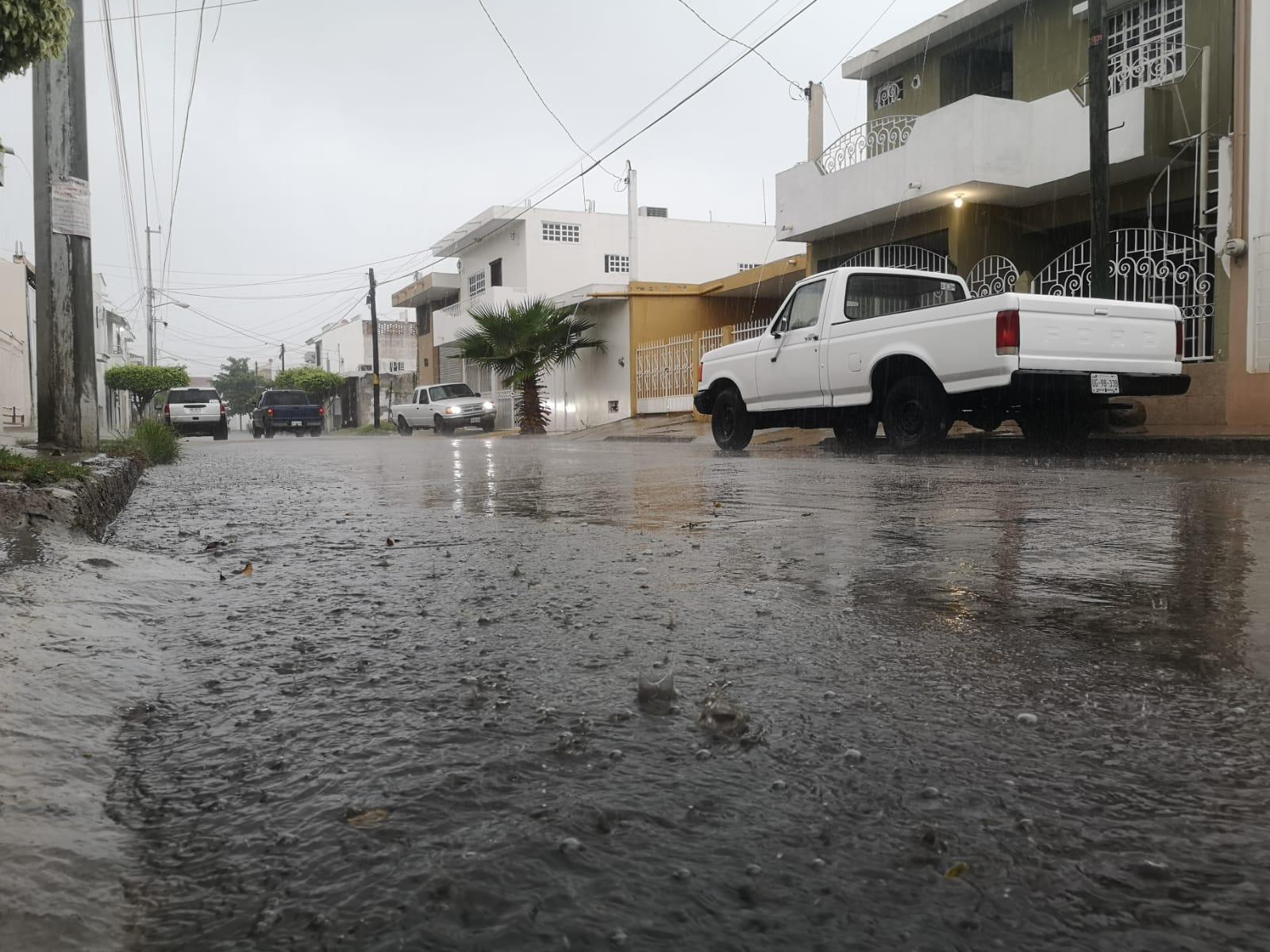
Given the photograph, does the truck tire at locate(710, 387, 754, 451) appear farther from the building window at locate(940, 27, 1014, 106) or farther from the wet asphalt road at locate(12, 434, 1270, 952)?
the wet asphalt road at locate(12, 434, 1270, 952)

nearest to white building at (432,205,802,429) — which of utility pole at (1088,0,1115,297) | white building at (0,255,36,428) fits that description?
white building at (0,255,36,428)

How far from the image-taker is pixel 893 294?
37.7ft

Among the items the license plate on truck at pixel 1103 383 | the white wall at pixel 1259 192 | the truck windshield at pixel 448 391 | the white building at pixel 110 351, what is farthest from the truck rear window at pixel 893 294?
the white building at pixel 110 351

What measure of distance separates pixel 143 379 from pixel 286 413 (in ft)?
57.4

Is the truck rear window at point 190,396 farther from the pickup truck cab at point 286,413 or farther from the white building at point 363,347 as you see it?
the white building at point 363,347

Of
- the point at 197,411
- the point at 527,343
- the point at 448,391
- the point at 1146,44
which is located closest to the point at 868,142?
the point at 1146,44

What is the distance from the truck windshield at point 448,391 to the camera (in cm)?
3394

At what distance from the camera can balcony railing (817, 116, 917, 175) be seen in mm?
17156

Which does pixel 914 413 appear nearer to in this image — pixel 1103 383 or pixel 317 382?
pixel 1103 383

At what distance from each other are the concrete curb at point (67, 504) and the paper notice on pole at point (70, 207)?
4.06 meters

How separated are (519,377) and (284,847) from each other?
26.5 metres

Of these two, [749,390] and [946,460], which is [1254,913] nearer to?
[946,460]

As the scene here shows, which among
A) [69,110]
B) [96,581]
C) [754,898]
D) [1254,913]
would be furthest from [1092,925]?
[69,110]

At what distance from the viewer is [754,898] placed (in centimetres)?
116
